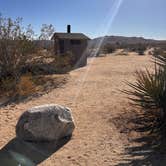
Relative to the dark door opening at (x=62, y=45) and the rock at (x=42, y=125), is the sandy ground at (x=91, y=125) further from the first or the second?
the dark door opening at (x=62, y=45)

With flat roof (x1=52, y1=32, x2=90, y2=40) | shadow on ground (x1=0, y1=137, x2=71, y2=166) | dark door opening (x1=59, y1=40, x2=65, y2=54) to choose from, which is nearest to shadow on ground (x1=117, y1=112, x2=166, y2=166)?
shadow on ground (x1=0, y1=137, x2=71, y2=166)

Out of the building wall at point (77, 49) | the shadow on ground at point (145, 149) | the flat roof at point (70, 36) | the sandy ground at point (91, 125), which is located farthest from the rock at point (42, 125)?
the flat roof at point (70, 36)

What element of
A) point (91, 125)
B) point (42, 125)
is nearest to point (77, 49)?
point (91, 125)

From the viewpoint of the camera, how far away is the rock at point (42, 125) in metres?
5.96

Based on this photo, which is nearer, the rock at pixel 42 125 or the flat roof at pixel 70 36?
the rock at pixel 42 125

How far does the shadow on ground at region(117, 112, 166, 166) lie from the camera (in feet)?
16.3

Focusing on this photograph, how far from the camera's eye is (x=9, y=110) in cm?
897

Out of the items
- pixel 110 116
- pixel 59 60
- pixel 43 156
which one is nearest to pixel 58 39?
pixel 59 60

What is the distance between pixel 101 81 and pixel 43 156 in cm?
824

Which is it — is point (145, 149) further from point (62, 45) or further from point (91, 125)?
point (62, 45)

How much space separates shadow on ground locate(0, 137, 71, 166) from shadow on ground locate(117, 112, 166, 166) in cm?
152

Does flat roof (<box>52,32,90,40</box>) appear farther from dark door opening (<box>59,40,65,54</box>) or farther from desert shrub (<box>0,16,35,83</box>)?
desert shrub (<box>0,16,35,83</box>)

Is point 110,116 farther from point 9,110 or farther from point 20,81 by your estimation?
point 20,81

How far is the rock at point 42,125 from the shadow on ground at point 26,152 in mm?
140
